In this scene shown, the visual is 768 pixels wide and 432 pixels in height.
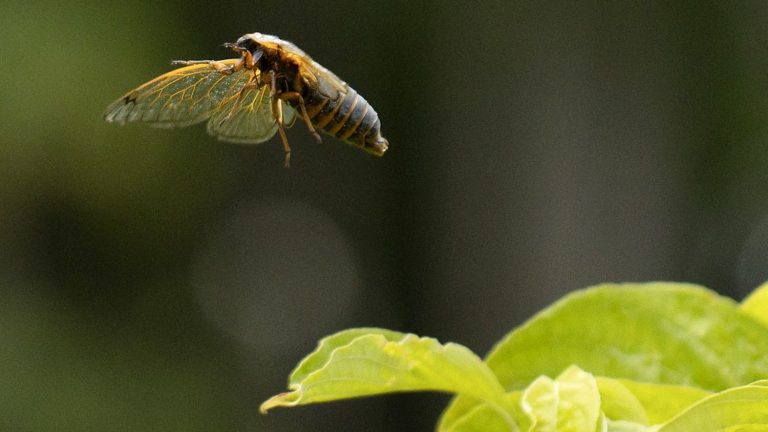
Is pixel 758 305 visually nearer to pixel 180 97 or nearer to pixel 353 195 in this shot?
pixel 180 97

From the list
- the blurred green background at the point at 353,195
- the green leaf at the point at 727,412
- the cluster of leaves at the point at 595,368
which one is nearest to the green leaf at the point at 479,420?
the cluster of leaves at the point at 595,368

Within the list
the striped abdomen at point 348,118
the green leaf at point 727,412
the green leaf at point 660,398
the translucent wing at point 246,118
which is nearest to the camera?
the green leaf at point 727,412

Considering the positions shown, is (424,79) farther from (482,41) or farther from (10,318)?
(10,318)

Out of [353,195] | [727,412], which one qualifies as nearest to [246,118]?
[727,412]

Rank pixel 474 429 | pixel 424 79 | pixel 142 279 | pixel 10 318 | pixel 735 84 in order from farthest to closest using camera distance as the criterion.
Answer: pixel 424 79 → pixel 142 279 → pixel 735 84 → pixel 10 318 → pixel 474 429

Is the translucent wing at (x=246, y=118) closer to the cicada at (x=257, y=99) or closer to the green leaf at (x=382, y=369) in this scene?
the cicada at (x=257, y=99)

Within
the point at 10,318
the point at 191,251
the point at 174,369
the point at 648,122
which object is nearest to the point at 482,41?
the point at 648,122

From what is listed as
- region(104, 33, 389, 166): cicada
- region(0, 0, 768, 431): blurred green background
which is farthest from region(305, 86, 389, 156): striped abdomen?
region(0, 0, 768, 431): blurred green background
